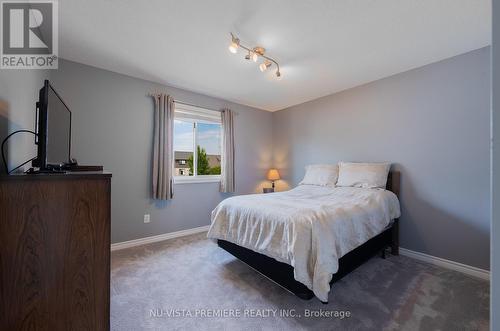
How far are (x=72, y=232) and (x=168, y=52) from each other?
6.72 ft

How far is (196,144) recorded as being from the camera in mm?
3518

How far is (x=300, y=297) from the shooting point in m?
1.61

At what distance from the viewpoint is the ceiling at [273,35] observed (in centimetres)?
160

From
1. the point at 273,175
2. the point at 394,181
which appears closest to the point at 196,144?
the point at 273,175

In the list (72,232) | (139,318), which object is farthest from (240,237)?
(72,232)

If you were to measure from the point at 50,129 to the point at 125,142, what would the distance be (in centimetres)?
171

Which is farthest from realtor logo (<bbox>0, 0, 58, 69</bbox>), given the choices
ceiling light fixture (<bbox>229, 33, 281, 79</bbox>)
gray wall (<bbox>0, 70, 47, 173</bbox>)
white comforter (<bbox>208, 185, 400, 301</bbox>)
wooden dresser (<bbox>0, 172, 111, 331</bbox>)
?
white comforter (<bbox>208, 185, 400, 301</bbox>)

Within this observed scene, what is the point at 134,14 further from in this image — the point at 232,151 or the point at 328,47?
the point at 232,151

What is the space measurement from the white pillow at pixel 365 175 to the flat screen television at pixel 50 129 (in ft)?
9.82

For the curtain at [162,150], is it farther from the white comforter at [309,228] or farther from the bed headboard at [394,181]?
the bed headboard at [394,181]

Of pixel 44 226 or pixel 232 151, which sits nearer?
pixel 44 226

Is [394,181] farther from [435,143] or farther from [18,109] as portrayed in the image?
[18,109]

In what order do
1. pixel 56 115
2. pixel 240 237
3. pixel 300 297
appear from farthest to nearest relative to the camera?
1. pixel 240 237
2. pixel 300 297
3. pixel 56 115

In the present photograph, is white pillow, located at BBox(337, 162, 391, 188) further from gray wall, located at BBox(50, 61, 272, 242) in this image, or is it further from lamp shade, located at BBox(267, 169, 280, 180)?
gray wall, located at BBox(50, 61, 272, 242)
